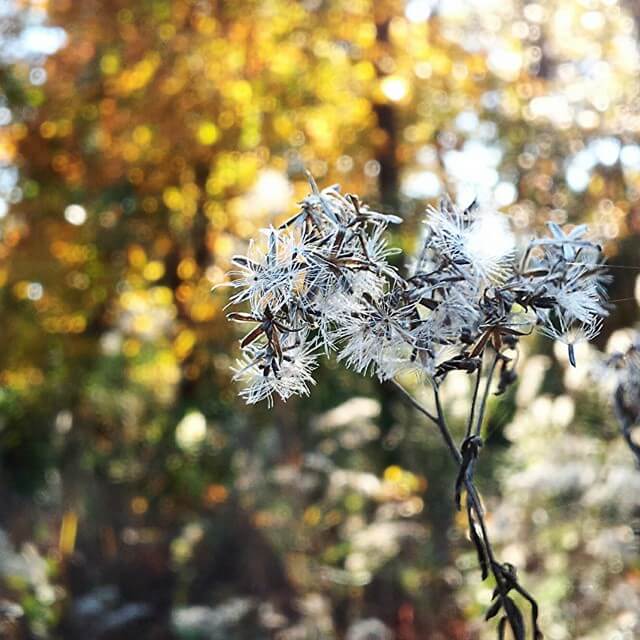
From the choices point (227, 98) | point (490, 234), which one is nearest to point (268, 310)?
point (490, 234)

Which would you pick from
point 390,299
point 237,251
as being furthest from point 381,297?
point 237,251

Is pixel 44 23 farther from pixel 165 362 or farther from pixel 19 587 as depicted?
pixel 19 587

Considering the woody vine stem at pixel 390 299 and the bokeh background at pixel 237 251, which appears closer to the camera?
the woody vine stem at pixel 390 299

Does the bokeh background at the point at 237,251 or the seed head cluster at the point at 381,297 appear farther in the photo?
the bokeh background at the point at 237,251

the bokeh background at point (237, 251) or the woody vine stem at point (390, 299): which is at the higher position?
the woody vine stem at point (390, 299)

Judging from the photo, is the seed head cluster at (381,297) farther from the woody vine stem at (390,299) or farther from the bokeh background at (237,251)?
the bokeh background at (237,251)

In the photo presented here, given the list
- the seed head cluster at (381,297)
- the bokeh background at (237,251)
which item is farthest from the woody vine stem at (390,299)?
the bokeh background at (237,251)

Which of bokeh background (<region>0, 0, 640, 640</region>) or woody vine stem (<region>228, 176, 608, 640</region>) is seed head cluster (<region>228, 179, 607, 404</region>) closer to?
woody vine stem (<region>228, 176, 608, 640</region>)
